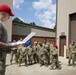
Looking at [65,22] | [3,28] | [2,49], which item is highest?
[65,22]

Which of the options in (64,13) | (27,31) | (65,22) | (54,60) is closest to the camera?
(54,60)

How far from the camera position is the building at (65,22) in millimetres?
22500

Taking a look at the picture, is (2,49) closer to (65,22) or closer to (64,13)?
(65,22)

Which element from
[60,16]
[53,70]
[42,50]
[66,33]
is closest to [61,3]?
[60,16]

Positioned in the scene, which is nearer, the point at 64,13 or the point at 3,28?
the point at 3,28

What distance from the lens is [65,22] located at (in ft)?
76.6

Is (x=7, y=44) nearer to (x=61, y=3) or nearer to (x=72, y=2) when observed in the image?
Answer: (x=72, y=2)

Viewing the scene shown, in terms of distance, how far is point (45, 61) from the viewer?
15.2 metres

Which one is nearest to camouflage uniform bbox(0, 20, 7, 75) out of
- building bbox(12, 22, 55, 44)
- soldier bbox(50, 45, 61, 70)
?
soldier bbox(50, 45, 61, 70)

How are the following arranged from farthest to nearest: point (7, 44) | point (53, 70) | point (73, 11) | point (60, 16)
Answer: point (60, 16) < point (73, 11) < point (53, 70) < point (7, 44)

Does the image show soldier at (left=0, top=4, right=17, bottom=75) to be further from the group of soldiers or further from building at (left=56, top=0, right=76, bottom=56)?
building at (left=56, top=0, right=76, bottom=56)

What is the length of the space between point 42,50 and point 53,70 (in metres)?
2.57

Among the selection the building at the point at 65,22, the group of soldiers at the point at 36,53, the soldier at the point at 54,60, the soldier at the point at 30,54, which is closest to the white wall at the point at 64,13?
the building at the point at 65,22

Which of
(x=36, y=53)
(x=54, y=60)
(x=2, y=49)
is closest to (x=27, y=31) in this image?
(x=36, y=53)
